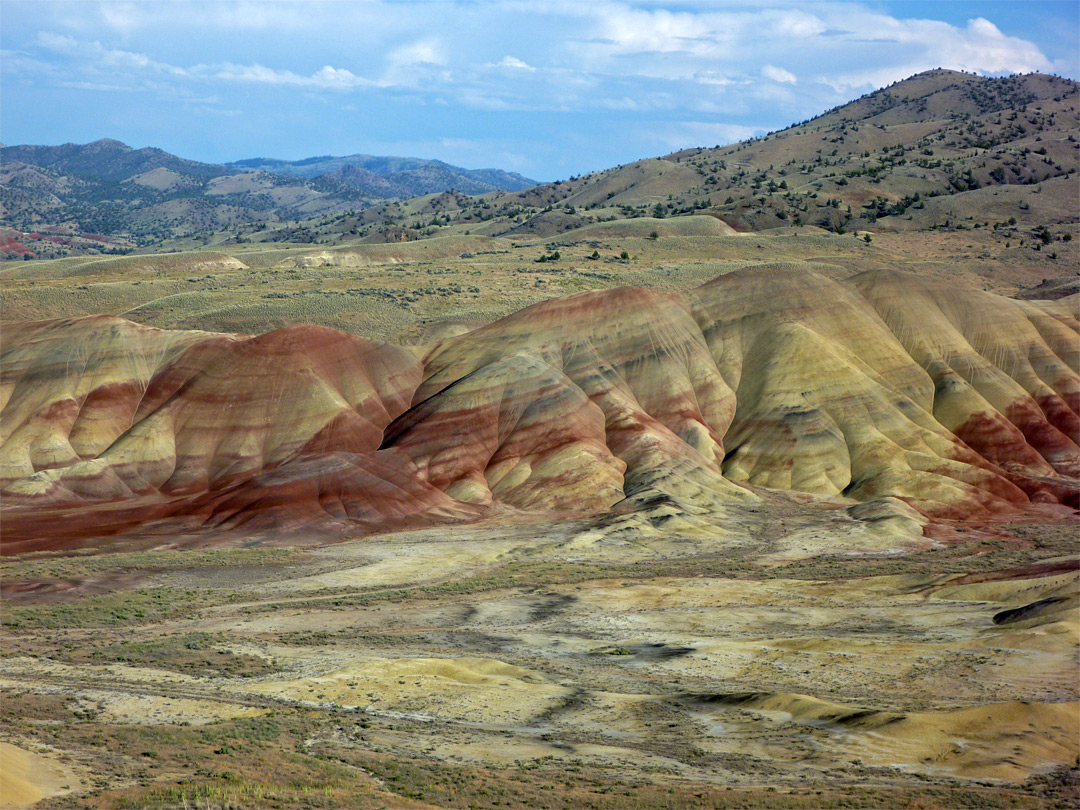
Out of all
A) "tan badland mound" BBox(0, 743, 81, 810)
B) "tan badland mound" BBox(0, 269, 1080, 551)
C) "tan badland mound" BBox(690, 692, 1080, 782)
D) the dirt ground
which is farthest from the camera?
"tan badland mound" BBox(0, 269, 1080, 551)

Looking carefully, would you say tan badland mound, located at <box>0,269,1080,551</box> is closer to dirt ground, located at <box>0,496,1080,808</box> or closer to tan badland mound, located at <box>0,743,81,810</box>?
dirt ground, located at <box>0,496,1080,808</box>

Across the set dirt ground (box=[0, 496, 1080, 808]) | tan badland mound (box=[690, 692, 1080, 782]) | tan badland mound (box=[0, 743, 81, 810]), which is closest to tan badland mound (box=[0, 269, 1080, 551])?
dirt ground (box=[0, 496, 1080, 808])

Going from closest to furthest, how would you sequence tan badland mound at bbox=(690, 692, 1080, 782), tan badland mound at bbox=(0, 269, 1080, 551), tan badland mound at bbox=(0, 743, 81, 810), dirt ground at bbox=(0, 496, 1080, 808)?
tan badland mound at bbox=(0, 743, 81, 810) → dirt ground at bbox=(0, 496, 1080, 808) → tan badland mound at bbox=(690, 692, 1080, 782) → tan badland mound at bbox=(0, 269, 1080, 551)

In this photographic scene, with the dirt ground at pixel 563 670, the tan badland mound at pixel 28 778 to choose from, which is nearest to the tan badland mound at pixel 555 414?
the dirt ground at pixel 563 670

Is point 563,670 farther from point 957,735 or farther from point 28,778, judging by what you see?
point 28,778

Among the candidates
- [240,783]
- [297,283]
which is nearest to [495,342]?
→ [297,283]

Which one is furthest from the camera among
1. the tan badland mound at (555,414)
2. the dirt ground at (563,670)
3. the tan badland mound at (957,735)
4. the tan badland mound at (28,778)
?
the tan badland mound at (555,414)

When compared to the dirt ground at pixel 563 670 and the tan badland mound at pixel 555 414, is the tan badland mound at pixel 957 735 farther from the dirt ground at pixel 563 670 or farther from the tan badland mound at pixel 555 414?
the tan badland mound at pixel 555 414

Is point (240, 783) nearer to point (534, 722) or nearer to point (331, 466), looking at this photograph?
point (534, 722)

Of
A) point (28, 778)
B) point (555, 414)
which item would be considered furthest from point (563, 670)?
point (555, 414)

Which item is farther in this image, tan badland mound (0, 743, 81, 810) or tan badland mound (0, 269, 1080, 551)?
tan badland mound (0, 269, 1080, 551)
